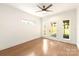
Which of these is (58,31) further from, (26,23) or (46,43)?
(26,23)

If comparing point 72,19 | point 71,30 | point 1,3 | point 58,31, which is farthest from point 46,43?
point 1,3

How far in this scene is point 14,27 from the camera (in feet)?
5.75

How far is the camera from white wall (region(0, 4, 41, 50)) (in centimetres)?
166

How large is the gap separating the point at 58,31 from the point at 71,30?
0.78 feet

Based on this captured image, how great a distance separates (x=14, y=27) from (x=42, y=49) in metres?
0.69

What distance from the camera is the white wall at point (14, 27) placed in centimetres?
166

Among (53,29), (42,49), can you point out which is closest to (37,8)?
(53,29)

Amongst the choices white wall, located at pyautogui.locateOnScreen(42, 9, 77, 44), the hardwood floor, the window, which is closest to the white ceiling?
white wall, located at pyautogui.locateOnScreen(42, 9, 77, 44)

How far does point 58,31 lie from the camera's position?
1.76 m

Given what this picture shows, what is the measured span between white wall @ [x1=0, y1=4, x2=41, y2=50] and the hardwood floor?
10 centimetres

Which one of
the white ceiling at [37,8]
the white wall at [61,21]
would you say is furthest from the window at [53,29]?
the white ceiling at [37,8]

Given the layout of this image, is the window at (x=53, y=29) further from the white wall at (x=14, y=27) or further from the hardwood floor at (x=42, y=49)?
the white wall at (x=14, y=27)

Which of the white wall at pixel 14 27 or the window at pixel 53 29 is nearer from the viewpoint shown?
the white wall at pixel 14 27

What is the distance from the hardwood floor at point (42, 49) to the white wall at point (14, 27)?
4.0 inches
